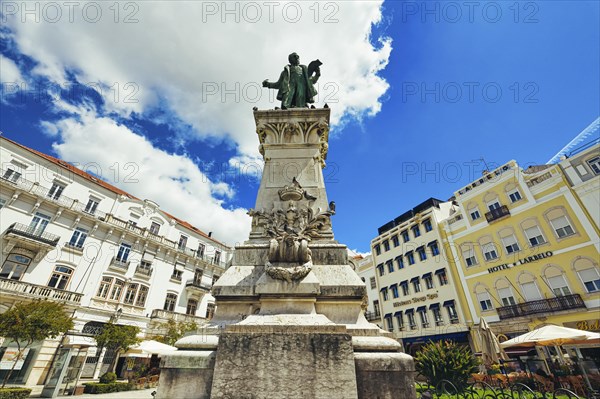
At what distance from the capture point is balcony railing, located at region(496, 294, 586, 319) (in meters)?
18.9

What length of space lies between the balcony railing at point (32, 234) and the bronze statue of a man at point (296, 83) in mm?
23839

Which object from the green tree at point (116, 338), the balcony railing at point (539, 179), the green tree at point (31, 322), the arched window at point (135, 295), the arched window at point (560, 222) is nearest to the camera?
the green tree at point (31, 322)

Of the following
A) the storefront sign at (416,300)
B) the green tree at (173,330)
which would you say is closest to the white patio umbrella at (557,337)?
the storefront sign at (416,300)

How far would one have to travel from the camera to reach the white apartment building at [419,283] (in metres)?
26.3

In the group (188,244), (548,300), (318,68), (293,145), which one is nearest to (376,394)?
(293,145)

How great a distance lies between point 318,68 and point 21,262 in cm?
2567

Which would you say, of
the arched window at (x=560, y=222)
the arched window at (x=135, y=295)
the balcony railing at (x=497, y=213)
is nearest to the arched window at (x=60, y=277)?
the arched window at (x=135, y=295)

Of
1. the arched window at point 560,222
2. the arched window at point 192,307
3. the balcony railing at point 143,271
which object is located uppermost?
the arched window at point 560,222

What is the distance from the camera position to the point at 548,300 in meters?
20.0

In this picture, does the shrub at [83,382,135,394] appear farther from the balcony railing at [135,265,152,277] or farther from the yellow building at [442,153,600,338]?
the yellow building at [442,153,600,338]

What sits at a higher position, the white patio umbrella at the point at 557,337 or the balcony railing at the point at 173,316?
the balcony railing at the point at 173,316

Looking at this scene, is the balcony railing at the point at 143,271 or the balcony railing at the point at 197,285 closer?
the balcony railing at the point at 143,271

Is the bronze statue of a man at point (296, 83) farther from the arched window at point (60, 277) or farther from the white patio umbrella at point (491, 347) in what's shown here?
the arched window at point (60, 277)

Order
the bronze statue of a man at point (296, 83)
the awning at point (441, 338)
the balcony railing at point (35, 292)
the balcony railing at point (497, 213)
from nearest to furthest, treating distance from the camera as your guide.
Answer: the bronze statue of a man at point (296, 83)
the balcony railing at point (35, 292)
the awning at point (441, 338)
the balcony railing at point (497, 213)
